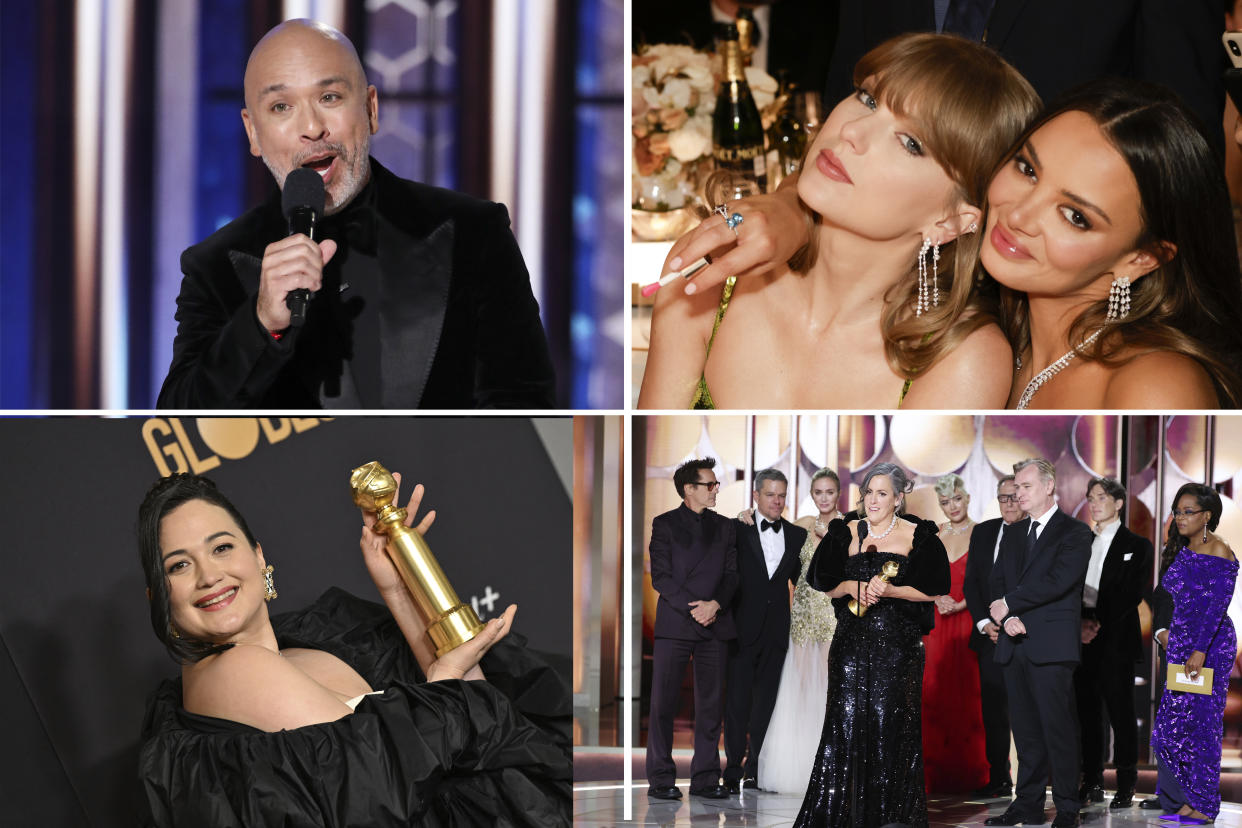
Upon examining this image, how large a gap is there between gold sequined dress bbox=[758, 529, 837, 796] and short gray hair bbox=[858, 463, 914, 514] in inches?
8.7

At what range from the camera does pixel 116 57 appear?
2.03m

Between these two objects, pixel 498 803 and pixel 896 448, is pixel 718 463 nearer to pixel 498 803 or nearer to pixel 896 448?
pixel 896 448

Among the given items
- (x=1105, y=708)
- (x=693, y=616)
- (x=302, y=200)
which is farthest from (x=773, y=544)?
(x=302, y=200)

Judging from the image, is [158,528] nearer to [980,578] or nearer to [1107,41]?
[980,578]

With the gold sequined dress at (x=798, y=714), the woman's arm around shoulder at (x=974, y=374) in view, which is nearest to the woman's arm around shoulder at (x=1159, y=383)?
the woman's arm around shoulder at (x=974, y=374)

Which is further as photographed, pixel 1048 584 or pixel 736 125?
pixel 736 125

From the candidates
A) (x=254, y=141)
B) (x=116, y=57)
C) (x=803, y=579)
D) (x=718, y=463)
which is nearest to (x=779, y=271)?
(x=718, y=463)

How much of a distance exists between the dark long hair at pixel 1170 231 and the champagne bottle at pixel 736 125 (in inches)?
20.6

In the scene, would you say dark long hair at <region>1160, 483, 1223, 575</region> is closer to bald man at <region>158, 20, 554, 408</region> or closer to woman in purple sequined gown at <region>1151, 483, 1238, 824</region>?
woman in purple sequined gown at <region>1151, 483, 1238, 824</region>

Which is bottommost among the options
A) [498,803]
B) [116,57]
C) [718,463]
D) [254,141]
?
[498,803]

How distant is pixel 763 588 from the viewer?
208cm

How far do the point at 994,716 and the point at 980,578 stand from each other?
224 mm

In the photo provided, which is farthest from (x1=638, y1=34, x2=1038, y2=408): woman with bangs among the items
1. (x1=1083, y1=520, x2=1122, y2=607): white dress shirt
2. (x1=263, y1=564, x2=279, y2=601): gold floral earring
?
(x1=263, y1=564, x2=279, y2=601): gold floral earring

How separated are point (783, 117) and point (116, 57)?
1154 millimetres
